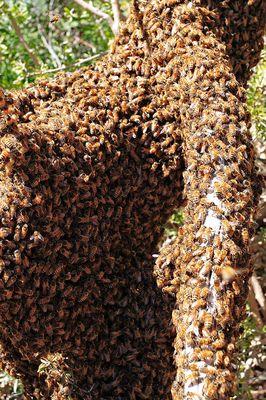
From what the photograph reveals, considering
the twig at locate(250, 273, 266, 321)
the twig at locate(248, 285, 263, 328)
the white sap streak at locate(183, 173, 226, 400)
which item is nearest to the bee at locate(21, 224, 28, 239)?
the white sap streak at locate(183, 173, 226, 400)

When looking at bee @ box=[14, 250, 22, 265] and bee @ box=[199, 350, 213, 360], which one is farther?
bee @ box=[14, 250, 22, 265]

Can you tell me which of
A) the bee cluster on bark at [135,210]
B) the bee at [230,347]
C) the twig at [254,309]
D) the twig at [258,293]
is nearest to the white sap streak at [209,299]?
the bee cluster on bark at [135,210]

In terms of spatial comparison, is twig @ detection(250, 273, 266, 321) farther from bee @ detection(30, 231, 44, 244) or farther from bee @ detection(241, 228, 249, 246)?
bee @ detection(30, 231, 44, 244)

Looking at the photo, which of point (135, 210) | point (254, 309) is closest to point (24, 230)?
point (135, 210)

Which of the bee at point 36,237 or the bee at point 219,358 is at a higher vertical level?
the bee at point 36,237

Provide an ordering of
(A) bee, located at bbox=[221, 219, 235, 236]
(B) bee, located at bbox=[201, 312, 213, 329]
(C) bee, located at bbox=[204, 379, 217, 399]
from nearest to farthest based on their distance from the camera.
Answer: (C) bee, located at bbox=[204, 379, 217, 399]
(B) bee, located at bbox=[201, 312, 213, 329]
(A) bee, located at bbox=[221, 219, 235, 236]

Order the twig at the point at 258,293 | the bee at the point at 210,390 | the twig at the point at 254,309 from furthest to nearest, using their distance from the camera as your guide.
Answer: the twig at the point at 258,293
the twig at the point at 254,309
the bee at the point at 210,390

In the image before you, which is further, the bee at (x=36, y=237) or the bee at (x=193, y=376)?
Answer: the bee at (x=36, y=237)

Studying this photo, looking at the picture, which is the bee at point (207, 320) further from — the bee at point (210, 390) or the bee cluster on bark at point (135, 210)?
the bee at point (210, 390)
